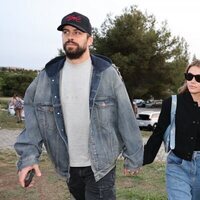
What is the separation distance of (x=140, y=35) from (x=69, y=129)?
30792mm

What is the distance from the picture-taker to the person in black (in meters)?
3.78

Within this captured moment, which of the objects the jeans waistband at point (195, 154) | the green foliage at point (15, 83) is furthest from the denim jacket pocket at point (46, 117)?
the green foliage at point (15, 83)

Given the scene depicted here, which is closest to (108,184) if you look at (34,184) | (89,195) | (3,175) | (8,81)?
(89,195)

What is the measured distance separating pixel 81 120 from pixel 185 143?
3.08ft

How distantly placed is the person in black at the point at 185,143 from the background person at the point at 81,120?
0.32 metres

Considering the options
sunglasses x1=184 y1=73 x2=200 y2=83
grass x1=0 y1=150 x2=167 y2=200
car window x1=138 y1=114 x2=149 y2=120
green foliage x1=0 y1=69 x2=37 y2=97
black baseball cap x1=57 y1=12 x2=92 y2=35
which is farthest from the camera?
green foliage x1=0 y1=69 x2=37 y2=97

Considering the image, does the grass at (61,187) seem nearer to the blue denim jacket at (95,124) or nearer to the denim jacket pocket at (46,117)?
the blue denim jacket at (95,124)

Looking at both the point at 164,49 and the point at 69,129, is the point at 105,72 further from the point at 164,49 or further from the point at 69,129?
the point at 164,49

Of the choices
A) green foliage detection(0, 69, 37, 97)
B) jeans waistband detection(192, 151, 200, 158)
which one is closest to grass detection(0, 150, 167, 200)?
jeans waistband detection(192, 151, 200, 158)

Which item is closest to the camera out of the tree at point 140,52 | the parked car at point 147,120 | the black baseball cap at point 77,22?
the black baseball cap at point 77,22

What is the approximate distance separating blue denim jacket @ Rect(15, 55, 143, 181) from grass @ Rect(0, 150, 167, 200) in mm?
2774

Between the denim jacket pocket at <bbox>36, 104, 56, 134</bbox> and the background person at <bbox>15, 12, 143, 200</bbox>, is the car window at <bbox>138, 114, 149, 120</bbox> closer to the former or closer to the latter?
the background person at <bbox>15, 12, 143, 200</bbox>

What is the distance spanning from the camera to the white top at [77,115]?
11.9 ft

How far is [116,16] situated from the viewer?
35250 mm
